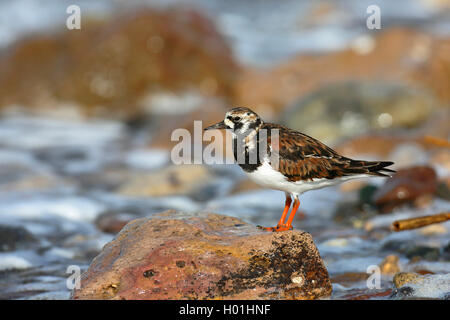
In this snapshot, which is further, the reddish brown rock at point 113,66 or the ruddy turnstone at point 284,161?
the reddish brown rock at point 113,66

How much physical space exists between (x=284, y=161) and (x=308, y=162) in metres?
0.28

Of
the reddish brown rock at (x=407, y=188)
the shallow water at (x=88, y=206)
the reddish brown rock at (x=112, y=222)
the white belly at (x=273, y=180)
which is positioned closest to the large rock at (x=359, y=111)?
the shallow water at (x=88, y=206)

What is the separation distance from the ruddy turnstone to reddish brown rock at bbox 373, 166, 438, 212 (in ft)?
7.80

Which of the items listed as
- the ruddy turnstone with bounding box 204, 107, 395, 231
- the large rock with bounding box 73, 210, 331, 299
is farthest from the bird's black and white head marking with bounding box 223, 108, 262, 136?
the large rock with bounding box 73, 210, 331, 299

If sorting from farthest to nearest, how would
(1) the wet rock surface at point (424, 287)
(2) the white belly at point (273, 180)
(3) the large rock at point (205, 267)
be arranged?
(2) the white belly at point (273, 180) → (1) the wet rock surface at point (424, 287) → (3) the large rock at point (205, 267)

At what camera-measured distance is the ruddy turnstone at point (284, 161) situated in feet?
17.1

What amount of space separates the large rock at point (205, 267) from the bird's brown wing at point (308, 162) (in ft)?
2.20

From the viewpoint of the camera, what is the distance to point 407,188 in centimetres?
791

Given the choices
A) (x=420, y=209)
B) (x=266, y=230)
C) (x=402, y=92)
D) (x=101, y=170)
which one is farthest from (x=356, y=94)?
(x=266, y=230)

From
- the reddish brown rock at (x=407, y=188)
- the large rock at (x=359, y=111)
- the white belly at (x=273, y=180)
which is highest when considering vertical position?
the large rock at (x=359, y=111)

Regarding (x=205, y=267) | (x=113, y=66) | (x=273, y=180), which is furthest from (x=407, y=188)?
(x=113, y=66)

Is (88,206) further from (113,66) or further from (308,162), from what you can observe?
(113,66)

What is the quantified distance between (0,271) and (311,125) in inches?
272

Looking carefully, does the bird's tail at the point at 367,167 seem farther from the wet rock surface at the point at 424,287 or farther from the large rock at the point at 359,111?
the large rock at the point at 359,111
